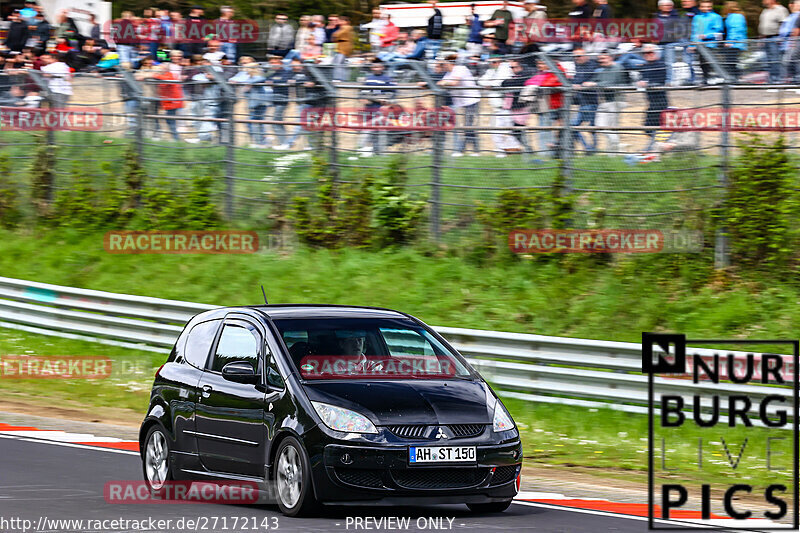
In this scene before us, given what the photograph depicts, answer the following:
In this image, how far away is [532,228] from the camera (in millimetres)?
18391

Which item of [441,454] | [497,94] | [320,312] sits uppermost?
[497,94]

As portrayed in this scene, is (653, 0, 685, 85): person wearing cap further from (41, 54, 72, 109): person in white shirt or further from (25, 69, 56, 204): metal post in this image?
(25, 69, 56, 204): metal post

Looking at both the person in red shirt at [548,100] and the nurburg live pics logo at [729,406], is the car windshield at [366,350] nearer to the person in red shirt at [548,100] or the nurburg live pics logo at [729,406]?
the nurburg live pics logo at [729,406]

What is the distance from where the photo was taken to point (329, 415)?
833cm

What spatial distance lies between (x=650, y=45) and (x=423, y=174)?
14.1 feet

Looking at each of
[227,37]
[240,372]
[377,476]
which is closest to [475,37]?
[227,37]

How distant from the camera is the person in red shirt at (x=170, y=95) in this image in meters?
21.8

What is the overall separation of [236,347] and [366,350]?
3.28 ft

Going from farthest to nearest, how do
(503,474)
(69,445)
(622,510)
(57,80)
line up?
(57,80), (69,445), (622,510), (503,474)

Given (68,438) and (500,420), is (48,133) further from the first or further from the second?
(500,420)

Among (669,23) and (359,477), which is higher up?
(669,23)

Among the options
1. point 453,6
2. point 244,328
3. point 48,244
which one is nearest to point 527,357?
point 244,328

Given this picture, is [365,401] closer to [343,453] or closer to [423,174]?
[343,453]

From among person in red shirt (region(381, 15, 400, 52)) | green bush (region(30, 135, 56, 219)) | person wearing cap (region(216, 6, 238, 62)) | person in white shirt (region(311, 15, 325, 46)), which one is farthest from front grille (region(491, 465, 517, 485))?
green bush (region(30, 135, 56, 219))
